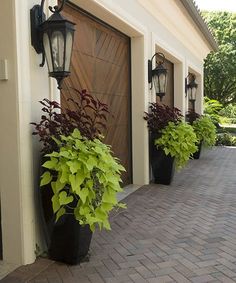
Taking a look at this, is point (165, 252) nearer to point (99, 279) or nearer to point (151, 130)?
point (99, 279)

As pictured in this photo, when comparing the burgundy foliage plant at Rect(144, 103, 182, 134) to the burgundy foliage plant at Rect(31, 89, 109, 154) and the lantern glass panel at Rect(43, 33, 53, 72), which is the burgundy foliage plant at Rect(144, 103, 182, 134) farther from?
the lantern glass panel at Rect(43, 33, 53, 72)

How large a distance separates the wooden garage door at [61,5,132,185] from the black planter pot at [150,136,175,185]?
44 centimetres

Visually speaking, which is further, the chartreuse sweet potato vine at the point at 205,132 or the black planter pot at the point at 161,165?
the chartreuse sweet potato vine at the point at 205,132

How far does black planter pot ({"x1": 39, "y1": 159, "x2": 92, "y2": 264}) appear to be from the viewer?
3201mm

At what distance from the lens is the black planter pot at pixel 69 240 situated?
3.19 meters

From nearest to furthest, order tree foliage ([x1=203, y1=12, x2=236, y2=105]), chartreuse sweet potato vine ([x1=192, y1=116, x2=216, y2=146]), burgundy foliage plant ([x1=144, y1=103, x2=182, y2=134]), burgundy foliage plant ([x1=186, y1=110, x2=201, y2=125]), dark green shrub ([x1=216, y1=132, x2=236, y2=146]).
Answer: burgundy foliage plant ([x1=144, y1=103, x2=182, y2=134])
chartreuse sweet potato vine ([x1=192, y1=116, x2=216, y2=146])
burgundy foliage plant ([x1=186, y1=110, x2=201, y2=125])
dark green shrub ([x1=216, y1=132, x2=236, y2=146])
tree foliage ([x1=203, y1=12, x2=236, y2=105])

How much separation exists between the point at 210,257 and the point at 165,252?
418 mm

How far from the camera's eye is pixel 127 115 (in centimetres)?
675

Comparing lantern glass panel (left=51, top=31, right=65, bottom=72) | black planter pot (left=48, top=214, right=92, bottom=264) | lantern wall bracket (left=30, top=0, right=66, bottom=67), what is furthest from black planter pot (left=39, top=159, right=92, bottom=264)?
lantern wall bracket (left=30, top=0, right=66, bottom=67)

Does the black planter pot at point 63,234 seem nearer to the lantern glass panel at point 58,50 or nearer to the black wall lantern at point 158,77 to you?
the lantern glass panel at point 58,50

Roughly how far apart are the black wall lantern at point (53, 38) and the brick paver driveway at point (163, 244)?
1687mm

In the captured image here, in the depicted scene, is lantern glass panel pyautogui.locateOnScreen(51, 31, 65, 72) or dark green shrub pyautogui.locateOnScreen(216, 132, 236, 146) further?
dark green shrub pyautogui.locateOnScreen(216, 132, 236, 146)

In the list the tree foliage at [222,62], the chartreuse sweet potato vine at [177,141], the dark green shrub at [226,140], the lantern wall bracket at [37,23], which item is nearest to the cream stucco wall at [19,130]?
the lantern wall bracket at [37,23]

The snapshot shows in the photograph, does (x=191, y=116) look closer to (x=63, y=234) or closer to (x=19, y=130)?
(x=63, y=234)
